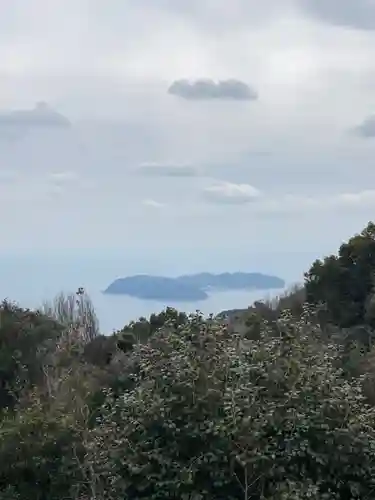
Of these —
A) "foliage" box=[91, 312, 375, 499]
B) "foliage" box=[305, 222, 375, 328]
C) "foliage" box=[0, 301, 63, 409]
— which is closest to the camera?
"foliage" box=[91, 312, 375, 499]

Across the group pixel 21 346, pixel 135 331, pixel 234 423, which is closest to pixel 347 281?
pixel 135 331

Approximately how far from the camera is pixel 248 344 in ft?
Answer: 28.2

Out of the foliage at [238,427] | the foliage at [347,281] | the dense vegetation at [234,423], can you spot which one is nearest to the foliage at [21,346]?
the foliage at [347,281]

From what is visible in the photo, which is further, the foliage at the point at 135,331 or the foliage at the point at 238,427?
the foliage at the point at 135,331

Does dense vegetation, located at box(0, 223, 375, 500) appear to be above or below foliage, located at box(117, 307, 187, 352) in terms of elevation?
below

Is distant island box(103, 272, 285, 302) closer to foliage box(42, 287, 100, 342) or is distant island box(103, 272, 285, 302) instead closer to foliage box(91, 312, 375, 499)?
foliage box(42, 287, 100, 342)

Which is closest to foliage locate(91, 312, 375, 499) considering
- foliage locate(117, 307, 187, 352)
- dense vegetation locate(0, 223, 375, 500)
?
dense vegetation locate(0, 223, 375, 500)

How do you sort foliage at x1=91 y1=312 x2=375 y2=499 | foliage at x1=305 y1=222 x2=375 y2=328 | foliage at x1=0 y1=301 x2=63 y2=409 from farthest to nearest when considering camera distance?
foliage at x1=305 y1=222 x2=375 y2=328, foliage at x1=0 y1=301 x2=63 y2=409, foliage at x1=91 y1=312 x2=375 y2=499

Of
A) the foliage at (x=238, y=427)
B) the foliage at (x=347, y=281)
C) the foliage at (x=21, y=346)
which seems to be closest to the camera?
the foliage at (x=238, y=427)

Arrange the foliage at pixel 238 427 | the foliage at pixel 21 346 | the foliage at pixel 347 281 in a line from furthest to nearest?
the foliage at pixel 347 281
the foliage at pixel 21 346
the foliage at pixel 238 427

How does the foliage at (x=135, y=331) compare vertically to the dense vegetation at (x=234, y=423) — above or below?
above

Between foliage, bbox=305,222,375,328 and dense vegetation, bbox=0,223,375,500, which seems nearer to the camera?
dense vegetation, bbox=0,223,375,500

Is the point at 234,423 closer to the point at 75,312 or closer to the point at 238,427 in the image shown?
the point at 238,427

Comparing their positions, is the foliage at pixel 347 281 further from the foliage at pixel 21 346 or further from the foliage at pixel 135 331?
the foliage at pixel 21 346
